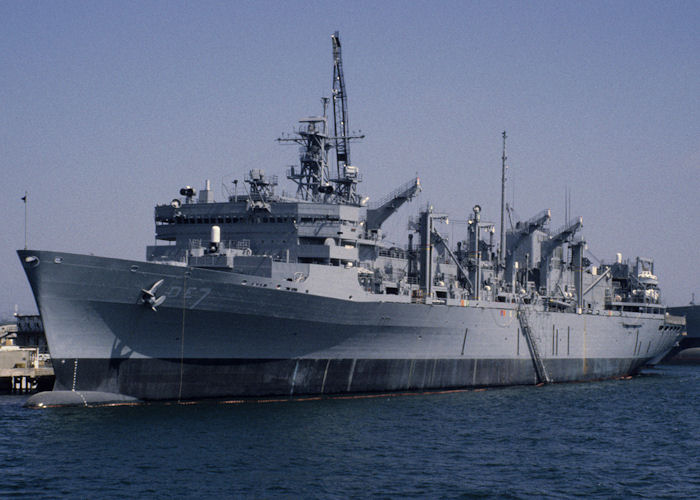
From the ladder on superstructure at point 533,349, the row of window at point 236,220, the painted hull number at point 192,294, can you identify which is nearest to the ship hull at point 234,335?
the painted hull number at point 192,294

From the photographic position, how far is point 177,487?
59.5 ft

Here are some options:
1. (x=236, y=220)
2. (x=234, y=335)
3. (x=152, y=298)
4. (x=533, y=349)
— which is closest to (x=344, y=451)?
(x=234, y=335)

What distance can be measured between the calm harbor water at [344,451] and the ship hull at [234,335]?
107 cm

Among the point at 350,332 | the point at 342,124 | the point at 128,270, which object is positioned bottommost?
the point at 350,332

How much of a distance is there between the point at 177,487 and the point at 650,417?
67.8ft

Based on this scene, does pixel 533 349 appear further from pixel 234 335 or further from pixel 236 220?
pixel 234 335

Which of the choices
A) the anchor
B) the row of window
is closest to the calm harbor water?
the anchor

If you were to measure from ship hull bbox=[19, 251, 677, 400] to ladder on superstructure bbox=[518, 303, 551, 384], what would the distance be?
272cm

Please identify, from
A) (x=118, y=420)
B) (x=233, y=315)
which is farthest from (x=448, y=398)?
(x=118, y=420)

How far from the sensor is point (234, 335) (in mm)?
28797

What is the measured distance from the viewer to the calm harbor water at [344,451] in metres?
18.7

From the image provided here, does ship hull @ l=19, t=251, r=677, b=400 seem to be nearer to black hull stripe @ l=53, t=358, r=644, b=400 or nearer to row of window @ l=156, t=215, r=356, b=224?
black hull stripe @ l=53, t=358, r=644, b=400

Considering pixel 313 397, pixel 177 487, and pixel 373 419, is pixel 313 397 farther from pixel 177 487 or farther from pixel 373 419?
pixel 177 487

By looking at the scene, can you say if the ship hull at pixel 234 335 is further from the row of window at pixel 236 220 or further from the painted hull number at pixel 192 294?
the row of window at pixel 236 220
